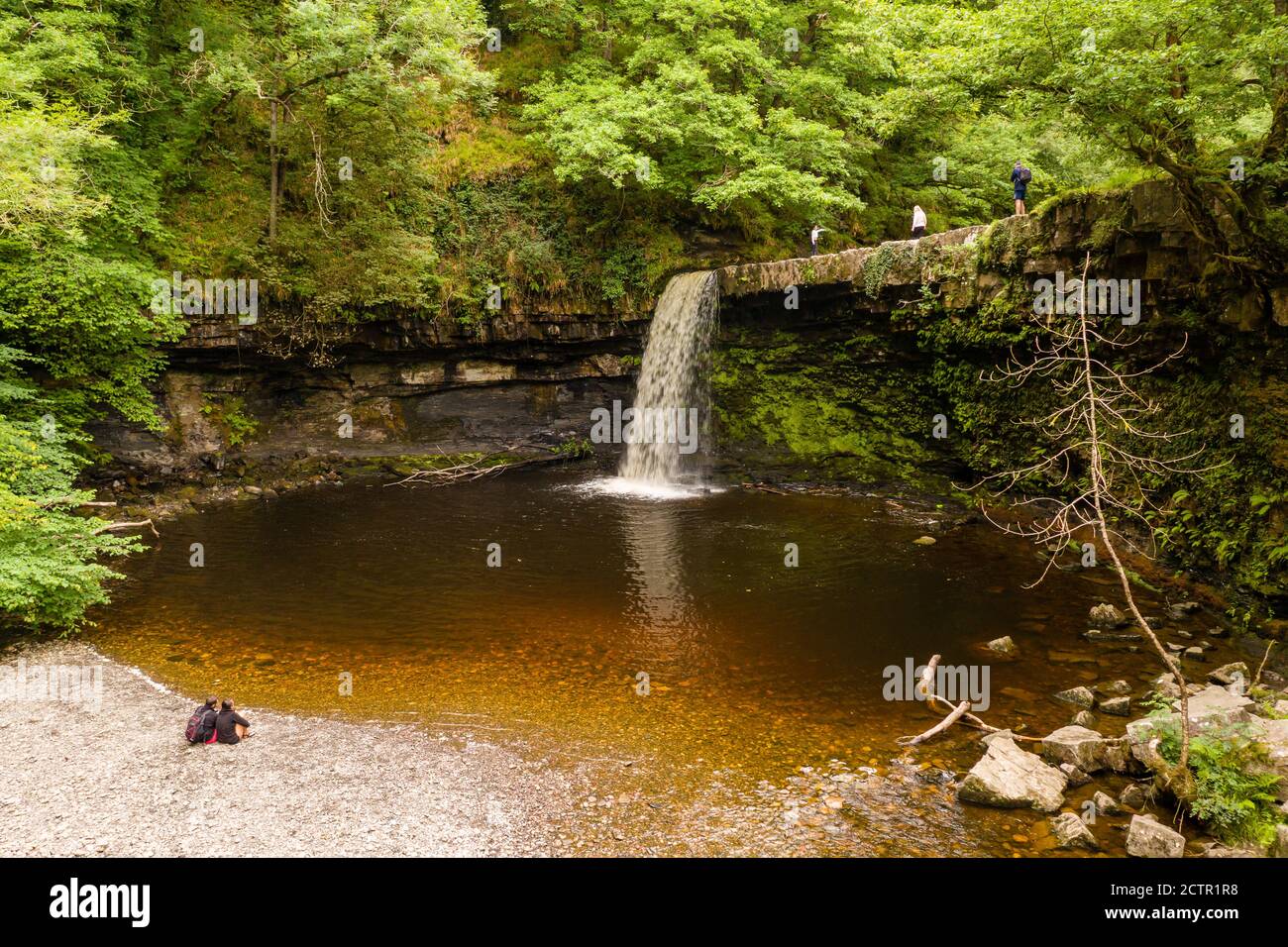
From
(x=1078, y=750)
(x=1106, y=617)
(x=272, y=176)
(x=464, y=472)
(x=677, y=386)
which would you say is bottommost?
(x=1078, y=750)

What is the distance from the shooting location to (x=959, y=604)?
1073 cm

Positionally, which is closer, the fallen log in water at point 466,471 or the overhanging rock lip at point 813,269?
the overhanging rock lip at point 813,269

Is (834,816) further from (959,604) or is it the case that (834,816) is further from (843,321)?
(843,321)

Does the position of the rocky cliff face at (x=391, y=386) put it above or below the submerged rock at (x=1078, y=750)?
above

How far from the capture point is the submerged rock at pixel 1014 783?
5.93 metres

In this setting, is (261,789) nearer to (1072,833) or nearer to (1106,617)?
(1072,833)

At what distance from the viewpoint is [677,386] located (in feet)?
65.6

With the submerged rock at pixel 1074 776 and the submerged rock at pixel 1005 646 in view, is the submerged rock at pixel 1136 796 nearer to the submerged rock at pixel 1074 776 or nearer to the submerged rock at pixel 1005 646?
the submerged rock at pixel 1074 776

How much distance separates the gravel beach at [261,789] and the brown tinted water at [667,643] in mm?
516

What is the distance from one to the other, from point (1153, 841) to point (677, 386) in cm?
1581

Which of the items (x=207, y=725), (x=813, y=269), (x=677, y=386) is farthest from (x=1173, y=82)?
(x=677, y=386)

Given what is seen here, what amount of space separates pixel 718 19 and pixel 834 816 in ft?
71.6

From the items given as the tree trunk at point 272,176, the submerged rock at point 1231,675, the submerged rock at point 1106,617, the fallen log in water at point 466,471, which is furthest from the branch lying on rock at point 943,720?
the tree trunk at point 272,176

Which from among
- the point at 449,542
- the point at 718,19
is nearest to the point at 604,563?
the point at 449,542
